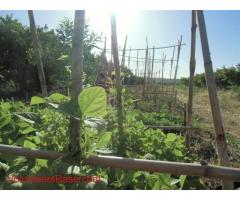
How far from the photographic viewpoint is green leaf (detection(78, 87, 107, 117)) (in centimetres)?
89

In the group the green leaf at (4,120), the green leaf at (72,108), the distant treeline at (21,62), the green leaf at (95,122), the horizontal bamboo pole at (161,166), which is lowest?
the horizontal bamboo pole at (161,166)

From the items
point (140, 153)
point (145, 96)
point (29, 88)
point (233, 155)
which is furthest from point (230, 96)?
point (140, 153)

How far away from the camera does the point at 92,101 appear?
2.96 feet

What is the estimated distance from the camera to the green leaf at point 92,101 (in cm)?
89

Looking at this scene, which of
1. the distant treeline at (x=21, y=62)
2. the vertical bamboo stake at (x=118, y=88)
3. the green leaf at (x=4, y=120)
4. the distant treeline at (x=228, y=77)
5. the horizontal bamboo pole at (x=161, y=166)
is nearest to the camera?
the horizontal bamboo pole at (x=161, y=166)

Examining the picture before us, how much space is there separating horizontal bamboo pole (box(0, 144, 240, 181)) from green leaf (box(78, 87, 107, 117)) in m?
0.12

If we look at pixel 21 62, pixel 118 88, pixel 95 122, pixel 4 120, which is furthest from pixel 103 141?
pixel 21 62

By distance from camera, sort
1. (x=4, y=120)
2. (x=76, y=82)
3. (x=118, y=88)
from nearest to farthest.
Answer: (x=76, y=82) → (x=4, y=120) → (x=118, y=88)

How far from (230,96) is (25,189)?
16.7m

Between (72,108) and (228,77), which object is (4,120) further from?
(228,77)

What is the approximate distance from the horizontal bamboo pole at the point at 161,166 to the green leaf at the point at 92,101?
12 centimetres

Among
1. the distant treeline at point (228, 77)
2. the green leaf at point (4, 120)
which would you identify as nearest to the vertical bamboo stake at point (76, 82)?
the green leaf at point (4, 120)

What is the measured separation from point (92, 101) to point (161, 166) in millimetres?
246

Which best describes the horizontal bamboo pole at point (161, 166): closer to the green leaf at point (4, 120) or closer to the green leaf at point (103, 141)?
the green leaf at point (103, 141)
